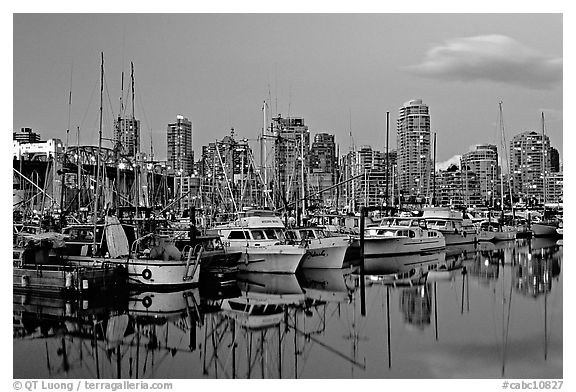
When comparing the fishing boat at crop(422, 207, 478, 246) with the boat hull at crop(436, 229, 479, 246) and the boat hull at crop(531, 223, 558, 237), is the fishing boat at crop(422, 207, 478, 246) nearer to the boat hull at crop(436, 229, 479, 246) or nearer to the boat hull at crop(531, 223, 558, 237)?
the boat hull at crop(436, 229, 479, 246)

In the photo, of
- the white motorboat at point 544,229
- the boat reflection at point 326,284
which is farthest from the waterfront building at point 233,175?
the white motorboat at point 544,229

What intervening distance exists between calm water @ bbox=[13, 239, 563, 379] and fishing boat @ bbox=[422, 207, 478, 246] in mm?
12955

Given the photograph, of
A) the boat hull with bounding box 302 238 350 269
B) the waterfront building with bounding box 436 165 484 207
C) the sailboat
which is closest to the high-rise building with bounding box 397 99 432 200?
the waterfront building with bounding box 436 165 484 207

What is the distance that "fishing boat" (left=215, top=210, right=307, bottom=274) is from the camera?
1606 cm

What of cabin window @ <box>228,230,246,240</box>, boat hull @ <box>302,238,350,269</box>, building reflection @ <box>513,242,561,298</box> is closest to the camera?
building reflection @ <box>513,242,561,298</box>

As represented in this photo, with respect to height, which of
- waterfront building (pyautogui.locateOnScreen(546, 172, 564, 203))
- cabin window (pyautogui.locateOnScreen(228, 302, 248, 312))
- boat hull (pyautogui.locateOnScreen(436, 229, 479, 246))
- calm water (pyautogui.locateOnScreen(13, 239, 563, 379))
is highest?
waterfront building (pyautogui.locateOnScreen(546, 172, 564, 203))

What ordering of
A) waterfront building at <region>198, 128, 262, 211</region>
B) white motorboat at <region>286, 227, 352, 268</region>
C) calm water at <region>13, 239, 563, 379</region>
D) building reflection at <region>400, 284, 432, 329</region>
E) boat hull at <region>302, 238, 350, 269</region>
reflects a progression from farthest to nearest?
waterfront building at <region>198, 128, 262, 211</region> → boat hull at <region>302, 238, 350, 269</region> → white motorboat at <region>286, 227, 352, 268</region> → building reflection at <region>400, 284, 432, 329</region> → calm water at <region>13, 239, 563, 379</region>

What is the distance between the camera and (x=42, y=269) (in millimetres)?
12992

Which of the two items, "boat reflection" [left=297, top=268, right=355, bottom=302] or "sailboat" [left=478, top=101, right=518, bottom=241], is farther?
"sailboat" [left=478, top=101, right=518, bottom=241]

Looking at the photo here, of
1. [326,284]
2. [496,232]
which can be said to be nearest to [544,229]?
[496,232]
